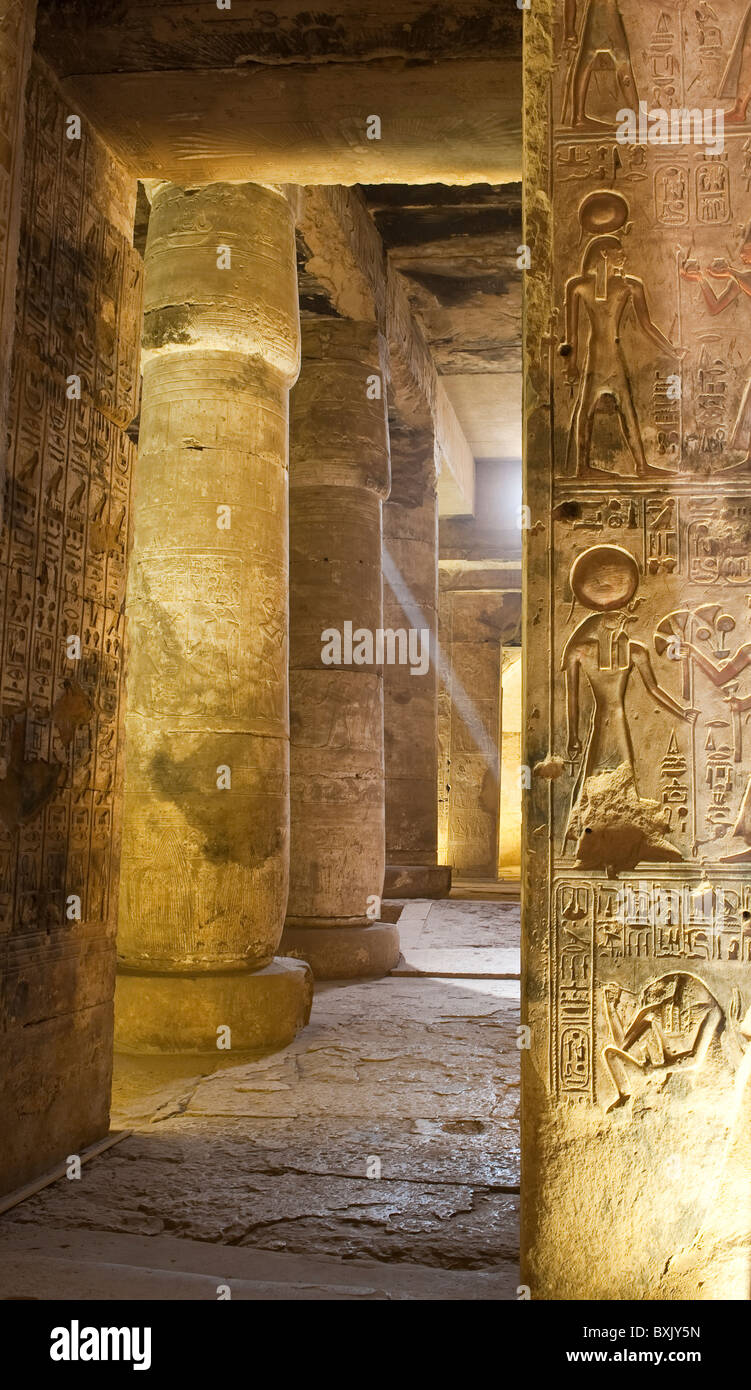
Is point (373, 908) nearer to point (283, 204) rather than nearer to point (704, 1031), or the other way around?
point (283, 204)

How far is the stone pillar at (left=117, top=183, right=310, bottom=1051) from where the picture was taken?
15.9 feet

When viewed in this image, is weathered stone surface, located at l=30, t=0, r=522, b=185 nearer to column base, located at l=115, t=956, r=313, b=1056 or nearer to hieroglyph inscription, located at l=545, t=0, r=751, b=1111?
hieroglyph inscription, located at l=545, t=0, r=751, b=1111

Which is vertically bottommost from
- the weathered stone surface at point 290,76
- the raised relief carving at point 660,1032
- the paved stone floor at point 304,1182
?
the paved stone floor at point 304,1182

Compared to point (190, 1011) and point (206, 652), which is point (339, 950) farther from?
point (206, 652)

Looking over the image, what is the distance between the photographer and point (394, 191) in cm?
773

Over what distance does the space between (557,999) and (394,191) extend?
6.70 meters

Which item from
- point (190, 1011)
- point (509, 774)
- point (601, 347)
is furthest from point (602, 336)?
point (509, 774)

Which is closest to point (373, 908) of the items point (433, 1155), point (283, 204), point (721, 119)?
point (433, 1155)

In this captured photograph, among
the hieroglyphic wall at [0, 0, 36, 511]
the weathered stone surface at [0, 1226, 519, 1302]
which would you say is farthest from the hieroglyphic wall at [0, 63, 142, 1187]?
the weathered stone surface at [0, 1226, 519, 1302]

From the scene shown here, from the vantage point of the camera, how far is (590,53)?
2.60 m

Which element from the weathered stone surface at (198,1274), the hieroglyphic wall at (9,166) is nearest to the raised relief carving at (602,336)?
the hieroglyphic wall at (9,166)

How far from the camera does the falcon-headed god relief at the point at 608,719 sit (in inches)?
96.7

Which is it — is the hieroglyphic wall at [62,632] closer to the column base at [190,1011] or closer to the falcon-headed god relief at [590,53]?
the column base at [190,1011]

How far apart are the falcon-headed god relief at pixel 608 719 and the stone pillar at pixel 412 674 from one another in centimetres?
792
